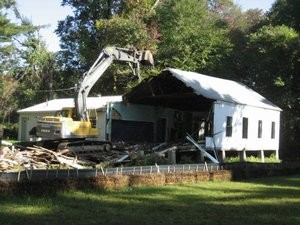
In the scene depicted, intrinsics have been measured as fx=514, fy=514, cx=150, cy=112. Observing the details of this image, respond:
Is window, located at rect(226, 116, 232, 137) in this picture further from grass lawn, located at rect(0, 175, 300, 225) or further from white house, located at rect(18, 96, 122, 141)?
grass lawn, located at rect(0, 175, 300, 225)

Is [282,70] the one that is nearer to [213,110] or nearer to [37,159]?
[213,110]

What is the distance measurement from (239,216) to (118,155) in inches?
495

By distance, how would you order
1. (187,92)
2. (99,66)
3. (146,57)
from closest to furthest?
(99,66), (146,57), (187,92)

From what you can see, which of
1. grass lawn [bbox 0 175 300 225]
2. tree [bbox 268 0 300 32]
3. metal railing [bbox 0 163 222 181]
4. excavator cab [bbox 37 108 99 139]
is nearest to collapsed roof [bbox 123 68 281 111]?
excavator cab [bbox 37 108 99 139]

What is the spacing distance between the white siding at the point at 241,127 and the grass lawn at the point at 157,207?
11768 millimetres

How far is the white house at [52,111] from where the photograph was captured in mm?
32719

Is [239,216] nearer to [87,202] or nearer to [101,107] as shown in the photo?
[87,202]

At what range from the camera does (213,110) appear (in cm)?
2786

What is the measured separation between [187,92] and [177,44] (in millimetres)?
17791

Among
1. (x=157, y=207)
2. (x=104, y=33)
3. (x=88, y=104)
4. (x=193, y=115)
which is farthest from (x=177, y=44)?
(x=157, y=207)

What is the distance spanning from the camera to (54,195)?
43.3ft

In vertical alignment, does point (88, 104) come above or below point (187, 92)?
below

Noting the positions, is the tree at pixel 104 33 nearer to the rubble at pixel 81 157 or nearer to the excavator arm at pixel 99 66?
the excavator arm at pixel 99 66

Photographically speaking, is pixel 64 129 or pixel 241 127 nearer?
pixel 64 129
